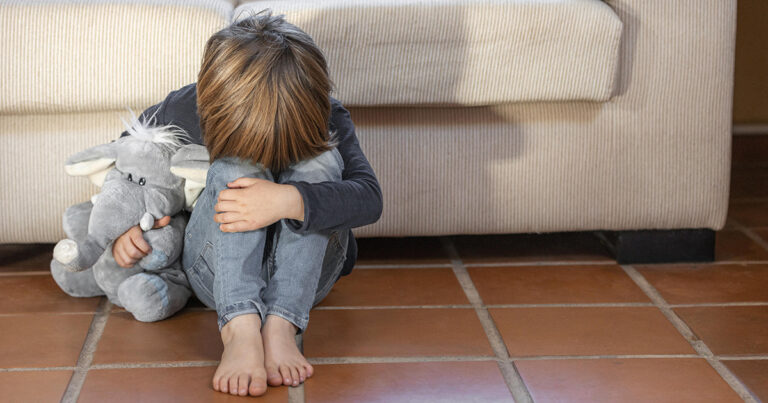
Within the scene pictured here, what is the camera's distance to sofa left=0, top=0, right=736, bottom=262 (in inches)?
55.6

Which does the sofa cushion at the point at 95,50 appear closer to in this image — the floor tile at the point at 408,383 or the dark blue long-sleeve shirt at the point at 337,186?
the dark blue long-sleeve shirt at the point at 337,186

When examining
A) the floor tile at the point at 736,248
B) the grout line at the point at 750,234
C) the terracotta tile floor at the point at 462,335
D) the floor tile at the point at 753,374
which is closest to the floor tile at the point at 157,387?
the terracotta tile floor at the point at 462,335

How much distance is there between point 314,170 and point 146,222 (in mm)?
266

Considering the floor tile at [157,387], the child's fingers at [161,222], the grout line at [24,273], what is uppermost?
the child's fingers at [161,222]

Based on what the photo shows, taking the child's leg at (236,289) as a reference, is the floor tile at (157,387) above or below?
below

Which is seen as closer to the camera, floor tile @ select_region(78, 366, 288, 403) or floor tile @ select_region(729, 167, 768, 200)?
floor tile @ select_region(78, 366, 288, 403)

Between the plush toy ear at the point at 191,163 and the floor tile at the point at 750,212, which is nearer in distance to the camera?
the plush toy ear at the point at 191,163

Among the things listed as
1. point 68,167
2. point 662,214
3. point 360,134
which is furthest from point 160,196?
point 662,214

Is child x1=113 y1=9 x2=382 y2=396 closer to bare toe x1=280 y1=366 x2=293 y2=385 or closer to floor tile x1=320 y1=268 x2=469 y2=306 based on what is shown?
bare toe x1=280 y1=366 x2=293 y2=385

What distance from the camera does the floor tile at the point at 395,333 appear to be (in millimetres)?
1229

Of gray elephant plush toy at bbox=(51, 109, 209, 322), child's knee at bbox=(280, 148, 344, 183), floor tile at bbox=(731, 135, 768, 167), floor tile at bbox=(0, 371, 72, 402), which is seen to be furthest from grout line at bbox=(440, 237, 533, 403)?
floor tile at bbox=(731, 135, 768, 167)

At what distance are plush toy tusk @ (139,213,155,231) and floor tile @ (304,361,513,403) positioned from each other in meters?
0.32

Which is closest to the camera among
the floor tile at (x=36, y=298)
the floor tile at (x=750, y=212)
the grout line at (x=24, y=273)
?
the floor tile at (x=36, y=298)

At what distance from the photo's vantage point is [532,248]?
1717 mm
